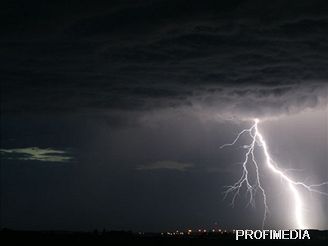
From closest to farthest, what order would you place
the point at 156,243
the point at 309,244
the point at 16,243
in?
the point at 16,243 < the point at 156,243 < the point at 309,244

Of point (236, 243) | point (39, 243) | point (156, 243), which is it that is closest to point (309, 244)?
point (236, 243)

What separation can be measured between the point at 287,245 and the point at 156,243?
1195 cm

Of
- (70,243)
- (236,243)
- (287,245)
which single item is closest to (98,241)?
(70,243)

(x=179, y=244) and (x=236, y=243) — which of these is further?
(x=236, y=243)

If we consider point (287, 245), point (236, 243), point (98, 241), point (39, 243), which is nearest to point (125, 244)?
point (98, 241)

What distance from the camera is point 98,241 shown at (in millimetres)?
51844

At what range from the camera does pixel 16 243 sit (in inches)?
1843

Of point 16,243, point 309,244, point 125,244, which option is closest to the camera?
point 16,243

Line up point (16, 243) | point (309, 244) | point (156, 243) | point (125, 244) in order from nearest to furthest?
1. point (16, 243)
2. point (125, 244)
3. point (156, 243)
4. point (309, 244)

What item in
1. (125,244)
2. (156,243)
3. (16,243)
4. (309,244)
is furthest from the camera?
(309,244)

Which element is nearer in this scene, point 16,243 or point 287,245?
point 16,243

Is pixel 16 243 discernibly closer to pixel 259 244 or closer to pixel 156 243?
pixel 156 243

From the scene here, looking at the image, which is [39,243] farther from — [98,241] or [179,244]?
[179,244]

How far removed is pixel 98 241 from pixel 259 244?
1454cm
